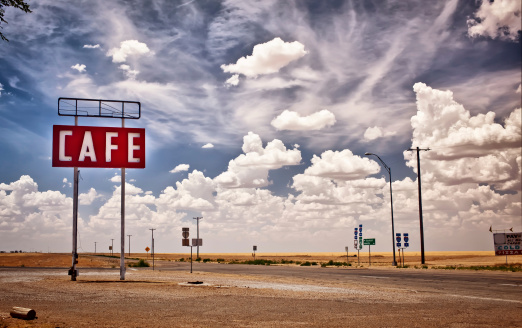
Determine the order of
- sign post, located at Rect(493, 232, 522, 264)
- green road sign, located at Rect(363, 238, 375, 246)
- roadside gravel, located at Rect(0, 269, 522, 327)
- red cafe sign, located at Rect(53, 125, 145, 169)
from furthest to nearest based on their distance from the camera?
green road sign, located at Rect(363, 238, 375, 246), sign post, located at Rect(493, 232, 522, 264), red cafe sign, located at Rect(53, 125, 145, 169), roadside gravel, located at Rect(0, 269, 522, 327)

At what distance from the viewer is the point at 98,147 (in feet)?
88.8

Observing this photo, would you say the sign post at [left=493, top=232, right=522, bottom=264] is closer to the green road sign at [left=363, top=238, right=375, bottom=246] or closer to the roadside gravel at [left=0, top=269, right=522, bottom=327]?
the green road sign at [left=363, top=238, right=375, bottom=246]

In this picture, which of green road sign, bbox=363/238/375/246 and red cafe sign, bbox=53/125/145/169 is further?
green road sign, bbox=363/238/375/246

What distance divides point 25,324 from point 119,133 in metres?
17.7

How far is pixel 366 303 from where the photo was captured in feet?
53.1

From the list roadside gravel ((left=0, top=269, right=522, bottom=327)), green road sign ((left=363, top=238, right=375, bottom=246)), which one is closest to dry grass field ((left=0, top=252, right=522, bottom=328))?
roadside gravel ((left=0, top=269, right=522, bottom=327))

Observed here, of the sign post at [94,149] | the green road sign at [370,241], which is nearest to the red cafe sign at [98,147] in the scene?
the sign post at [94,149]

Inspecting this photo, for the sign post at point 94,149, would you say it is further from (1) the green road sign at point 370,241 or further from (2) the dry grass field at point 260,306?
(1) the green road sign at point 370,241

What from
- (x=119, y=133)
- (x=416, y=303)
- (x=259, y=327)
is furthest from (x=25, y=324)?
A: (x=119, y=133)

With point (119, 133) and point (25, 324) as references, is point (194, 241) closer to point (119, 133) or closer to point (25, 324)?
point (119, 133)

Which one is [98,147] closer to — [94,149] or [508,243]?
[94,149]

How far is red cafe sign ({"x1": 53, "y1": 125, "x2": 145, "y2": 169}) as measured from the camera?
87.0 feet

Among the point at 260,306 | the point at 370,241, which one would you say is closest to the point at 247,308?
the point at 260,306

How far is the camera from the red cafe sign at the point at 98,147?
87.0 ft
